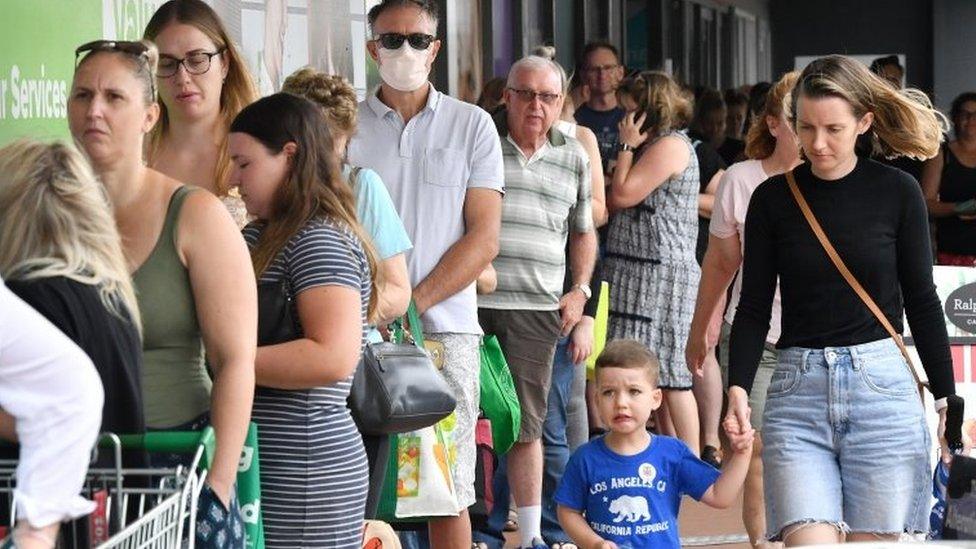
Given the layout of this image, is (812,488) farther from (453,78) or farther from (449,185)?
(453,78)

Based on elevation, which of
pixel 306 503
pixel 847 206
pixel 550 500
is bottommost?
pixel 550 500

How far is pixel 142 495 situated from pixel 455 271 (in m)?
3.07

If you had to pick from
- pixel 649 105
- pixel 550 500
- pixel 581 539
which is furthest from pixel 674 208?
pixel 581 539

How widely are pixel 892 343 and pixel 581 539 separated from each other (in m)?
1.09

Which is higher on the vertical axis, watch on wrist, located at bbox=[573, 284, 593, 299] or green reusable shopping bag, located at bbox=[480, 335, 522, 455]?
watch on wrist, located at bbox=[573, 284, 593, 299]

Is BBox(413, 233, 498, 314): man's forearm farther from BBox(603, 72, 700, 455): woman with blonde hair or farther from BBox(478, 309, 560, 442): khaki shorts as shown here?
BBox(603, 72, 700, 455): woman with blonde hair

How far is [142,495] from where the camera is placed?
3.15m

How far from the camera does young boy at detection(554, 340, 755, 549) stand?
5609 millimetres

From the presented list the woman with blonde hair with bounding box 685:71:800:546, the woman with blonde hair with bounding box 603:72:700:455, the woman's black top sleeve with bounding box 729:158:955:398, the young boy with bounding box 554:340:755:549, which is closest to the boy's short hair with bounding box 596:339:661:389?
the young boy with bounding box 554:340:755:549

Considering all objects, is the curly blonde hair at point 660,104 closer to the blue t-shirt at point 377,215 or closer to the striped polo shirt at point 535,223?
the striped polo shirt at point 535,223

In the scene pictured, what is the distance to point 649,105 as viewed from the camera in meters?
8.70

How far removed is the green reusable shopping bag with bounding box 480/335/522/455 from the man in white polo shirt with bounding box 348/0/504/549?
312 millimetres

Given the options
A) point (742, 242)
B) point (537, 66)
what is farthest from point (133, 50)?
point (537, 66)

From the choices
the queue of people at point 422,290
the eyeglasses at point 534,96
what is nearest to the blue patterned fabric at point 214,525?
the queue of people at point 422,290
